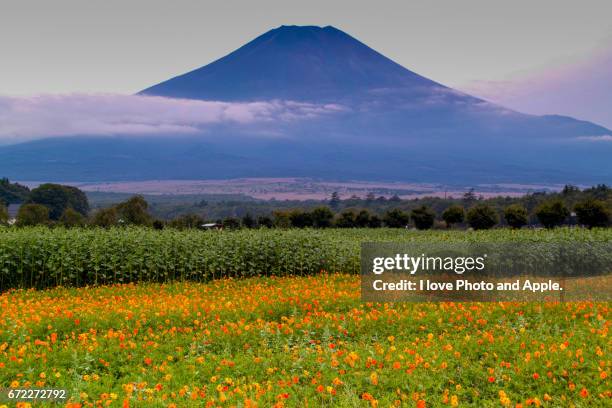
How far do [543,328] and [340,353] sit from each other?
4.26 metres

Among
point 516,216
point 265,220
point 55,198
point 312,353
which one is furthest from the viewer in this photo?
point 55,198

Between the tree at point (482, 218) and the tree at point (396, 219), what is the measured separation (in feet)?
18.5

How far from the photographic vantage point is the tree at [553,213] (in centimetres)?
4872

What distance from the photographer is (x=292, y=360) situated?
888 cm

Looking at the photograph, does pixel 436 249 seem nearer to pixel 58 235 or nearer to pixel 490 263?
pixel 490 263

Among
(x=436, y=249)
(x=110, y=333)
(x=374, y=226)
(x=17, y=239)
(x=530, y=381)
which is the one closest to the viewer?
(x=530, y=381)

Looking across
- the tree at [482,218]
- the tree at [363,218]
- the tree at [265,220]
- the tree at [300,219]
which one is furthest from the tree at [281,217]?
the tree at [482,218]

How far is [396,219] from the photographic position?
54938 millimetres

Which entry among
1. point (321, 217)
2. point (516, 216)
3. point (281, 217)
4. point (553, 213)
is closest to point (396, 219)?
point (321, 217)

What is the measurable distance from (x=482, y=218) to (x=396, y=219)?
7.56m

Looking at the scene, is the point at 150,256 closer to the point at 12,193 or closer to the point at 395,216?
the point at 395,216

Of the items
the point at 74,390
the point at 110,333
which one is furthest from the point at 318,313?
the point at 74,390

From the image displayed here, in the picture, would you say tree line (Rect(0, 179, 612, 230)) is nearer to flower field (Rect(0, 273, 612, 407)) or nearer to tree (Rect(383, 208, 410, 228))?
tree (Rect(383, 208, 410, 228))

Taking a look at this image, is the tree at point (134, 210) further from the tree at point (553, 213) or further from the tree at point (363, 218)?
the tree at point (553, 213)
